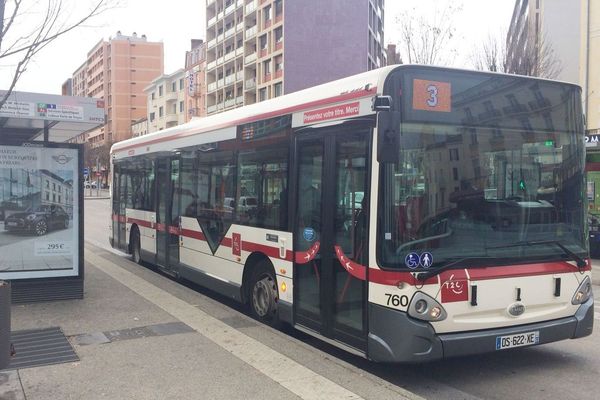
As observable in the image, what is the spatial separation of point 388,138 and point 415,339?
1.69 meters

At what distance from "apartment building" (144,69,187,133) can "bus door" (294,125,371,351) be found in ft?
257

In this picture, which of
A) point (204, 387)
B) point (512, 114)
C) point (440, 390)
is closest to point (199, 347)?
point (204, 387)

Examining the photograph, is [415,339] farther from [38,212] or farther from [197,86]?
[197,86]

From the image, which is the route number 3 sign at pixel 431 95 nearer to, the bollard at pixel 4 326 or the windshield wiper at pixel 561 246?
the windshield wiper at pixel 561 246

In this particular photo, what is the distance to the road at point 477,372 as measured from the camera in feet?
15.4

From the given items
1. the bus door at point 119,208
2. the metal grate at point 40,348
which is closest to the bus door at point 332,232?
the metal grate at point 40,348

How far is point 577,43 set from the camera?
42344mm

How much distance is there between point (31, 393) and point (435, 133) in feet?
13.0

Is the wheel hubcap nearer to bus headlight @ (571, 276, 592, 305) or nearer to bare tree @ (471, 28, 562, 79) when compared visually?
bus headlight @ (571, 276, 592, 305)

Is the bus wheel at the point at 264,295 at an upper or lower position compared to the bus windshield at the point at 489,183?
lower

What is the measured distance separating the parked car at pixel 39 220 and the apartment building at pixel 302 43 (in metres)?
50.0

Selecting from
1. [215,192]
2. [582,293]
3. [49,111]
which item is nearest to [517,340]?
[582,293]

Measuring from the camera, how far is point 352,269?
5094 mm

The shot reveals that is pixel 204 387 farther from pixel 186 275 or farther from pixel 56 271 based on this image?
pixel 186 275
